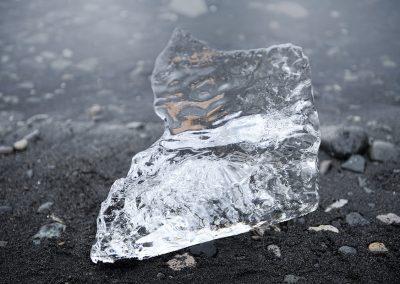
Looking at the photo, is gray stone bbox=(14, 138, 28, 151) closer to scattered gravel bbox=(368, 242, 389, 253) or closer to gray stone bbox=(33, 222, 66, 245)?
gray stone bbox=(33, 222, 66, 245)

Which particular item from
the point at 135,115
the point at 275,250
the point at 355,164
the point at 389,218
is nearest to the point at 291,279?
the point at 275,250

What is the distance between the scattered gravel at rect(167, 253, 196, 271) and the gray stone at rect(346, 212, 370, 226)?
100 centimetres

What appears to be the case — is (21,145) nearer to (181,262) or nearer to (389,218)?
(181,262)

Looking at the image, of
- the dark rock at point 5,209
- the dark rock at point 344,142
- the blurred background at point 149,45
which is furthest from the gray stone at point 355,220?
the dark rock at point 5,209

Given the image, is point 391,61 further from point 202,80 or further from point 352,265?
point 352,265

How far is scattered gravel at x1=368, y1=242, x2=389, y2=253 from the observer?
199cm

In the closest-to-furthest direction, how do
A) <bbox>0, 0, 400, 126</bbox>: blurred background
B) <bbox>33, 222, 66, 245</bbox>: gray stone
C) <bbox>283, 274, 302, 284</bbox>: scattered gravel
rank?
<bbox>283, 274, 302, 284</bbox>: scattered gravel, <bbox>33, 222, 66, 245</bbox>: gray stone, <bbox>0, 0, 400, 126</bbox>: blurred background

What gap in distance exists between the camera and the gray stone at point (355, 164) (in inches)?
109

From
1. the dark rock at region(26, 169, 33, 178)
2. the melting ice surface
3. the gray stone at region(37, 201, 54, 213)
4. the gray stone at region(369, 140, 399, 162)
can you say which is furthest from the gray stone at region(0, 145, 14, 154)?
the gray stone at region(369, 140, 399, 162)

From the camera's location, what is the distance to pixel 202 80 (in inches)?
108

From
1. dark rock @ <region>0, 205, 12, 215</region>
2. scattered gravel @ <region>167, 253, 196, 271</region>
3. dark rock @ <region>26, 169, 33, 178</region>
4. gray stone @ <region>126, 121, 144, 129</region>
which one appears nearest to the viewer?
scattered gravel @ <region>167, 253, 196, 271</region>

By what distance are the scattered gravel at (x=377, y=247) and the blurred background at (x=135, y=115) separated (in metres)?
0.04

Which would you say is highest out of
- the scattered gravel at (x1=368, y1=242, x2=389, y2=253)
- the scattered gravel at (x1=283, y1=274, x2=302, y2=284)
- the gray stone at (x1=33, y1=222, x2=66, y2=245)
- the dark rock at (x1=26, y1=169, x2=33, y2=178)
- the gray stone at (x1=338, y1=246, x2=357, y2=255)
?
the scattered gravel at (x1=368, y1=242, x2=389, y2=253)

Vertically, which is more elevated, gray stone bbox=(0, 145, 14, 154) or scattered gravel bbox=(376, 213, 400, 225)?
scattered gravel bbox=(376, 213, 400, 225)
